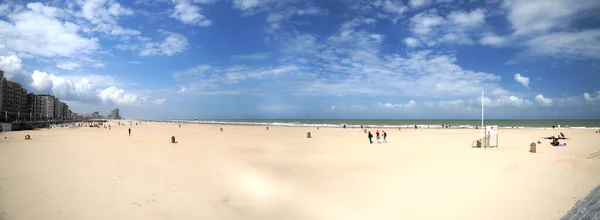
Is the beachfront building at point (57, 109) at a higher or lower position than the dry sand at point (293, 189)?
higher

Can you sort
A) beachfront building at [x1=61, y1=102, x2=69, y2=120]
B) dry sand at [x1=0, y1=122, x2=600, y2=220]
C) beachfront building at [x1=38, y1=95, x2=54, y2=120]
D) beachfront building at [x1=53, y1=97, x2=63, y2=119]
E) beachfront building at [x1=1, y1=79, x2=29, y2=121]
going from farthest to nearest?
beachfront building at [x1=61, y1=102, x2=69, y2=120]
beachfront building at [x1=53, y1=97, x2=63, y2=119]
beachfront building at [x1=38, y1=95, x2=54, y2=120]
beachfront building at [x1=1, y1=79, x2=29, y2=121]
dry sand at [x1=0, y1=122, x2=600, y2=220]

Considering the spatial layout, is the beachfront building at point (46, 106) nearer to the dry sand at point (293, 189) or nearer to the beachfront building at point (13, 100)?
the beachfront building at point (13, 100)

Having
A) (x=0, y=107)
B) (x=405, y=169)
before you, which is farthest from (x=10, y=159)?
(x=0, y=107)

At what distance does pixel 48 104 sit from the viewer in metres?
144

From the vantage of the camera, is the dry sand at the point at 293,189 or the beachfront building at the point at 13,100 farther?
the beachfront building at the point at 13,100

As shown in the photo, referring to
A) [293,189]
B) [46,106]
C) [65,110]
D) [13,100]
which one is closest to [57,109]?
[46,106]

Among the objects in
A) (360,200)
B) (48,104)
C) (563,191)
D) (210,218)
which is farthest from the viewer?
(48,104)

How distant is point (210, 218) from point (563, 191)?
11983mm

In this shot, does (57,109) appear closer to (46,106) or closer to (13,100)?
(46,106)

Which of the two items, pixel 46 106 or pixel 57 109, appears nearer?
pixel 46 106

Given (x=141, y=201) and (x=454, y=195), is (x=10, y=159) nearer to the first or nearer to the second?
(x=141, y=201)

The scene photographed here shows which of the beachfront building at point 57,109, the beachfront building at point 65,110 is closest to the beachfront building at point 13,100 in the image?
the beachfront building at point 57,109

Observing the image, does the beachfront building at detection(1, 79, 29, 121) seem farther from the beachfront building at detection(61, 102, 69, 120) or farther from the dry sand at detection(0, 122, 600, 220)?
the dry sand at detection(0, 122, 600, 220)

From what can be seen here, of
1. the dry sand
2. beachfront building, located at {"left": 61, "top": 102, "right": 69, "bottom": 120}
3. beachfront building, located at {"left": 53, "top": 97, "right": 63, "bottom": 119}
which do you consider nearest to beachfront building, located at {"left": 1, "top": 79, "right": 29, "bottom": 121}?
beachfront building, located at {"left": 53, "top": 97, "right": 63, "bottom": 119}
